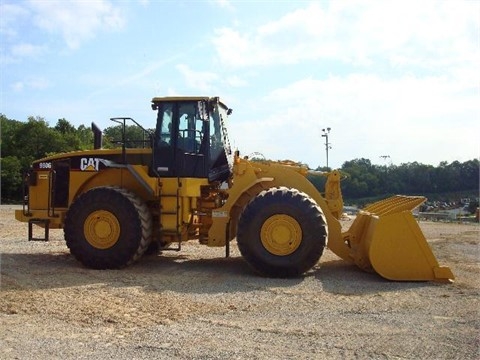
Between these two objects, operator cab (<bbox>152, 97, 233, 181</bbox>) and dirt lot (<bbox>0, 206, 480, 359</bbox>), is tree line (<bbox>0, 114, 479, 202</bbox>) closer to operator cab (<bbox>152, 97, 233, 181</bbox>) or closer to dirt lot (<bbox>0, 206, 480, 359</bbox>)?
operator cab (<bbox>152, 97, 233, 181</bbox>)

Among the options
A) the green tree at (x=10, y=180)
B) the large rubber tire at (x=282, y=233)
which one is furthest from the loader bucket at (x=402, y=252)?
the green tree at (x=10, y=180)

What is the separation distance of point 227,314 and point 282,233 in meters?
2.72

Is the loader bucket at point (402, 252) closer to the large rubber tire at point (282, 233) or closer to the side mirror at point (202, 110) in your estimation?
the large rubber tire at point (282, 233)

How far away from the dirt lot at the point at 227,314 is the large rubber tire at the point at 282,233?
32cm

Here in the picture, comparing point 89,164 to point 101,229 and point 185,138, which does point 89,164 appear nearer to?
point 101,229

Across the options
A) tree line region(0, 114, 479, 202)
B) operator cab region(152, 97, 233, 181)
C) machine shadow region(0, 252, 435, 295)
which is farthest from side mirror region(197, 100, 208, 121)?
tree line region(0, 114, 479, 202)

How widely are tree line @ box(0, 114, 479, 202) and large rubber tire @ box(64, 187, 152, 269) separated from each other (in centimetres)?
2676

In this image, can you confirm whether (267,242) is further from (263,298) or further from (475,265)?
(475,265)

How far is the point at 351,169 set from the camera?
50.4m

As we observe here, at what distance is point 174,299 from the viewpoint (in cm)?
704

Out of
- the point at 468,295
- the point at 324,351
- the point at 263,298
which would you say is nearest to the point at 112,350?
the point at 324,351

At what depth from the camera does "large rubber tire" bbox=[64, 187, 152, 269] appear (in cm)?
938

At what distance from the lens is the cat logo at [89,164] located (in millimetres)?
10383

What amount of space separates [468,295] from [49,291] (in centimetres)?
576
